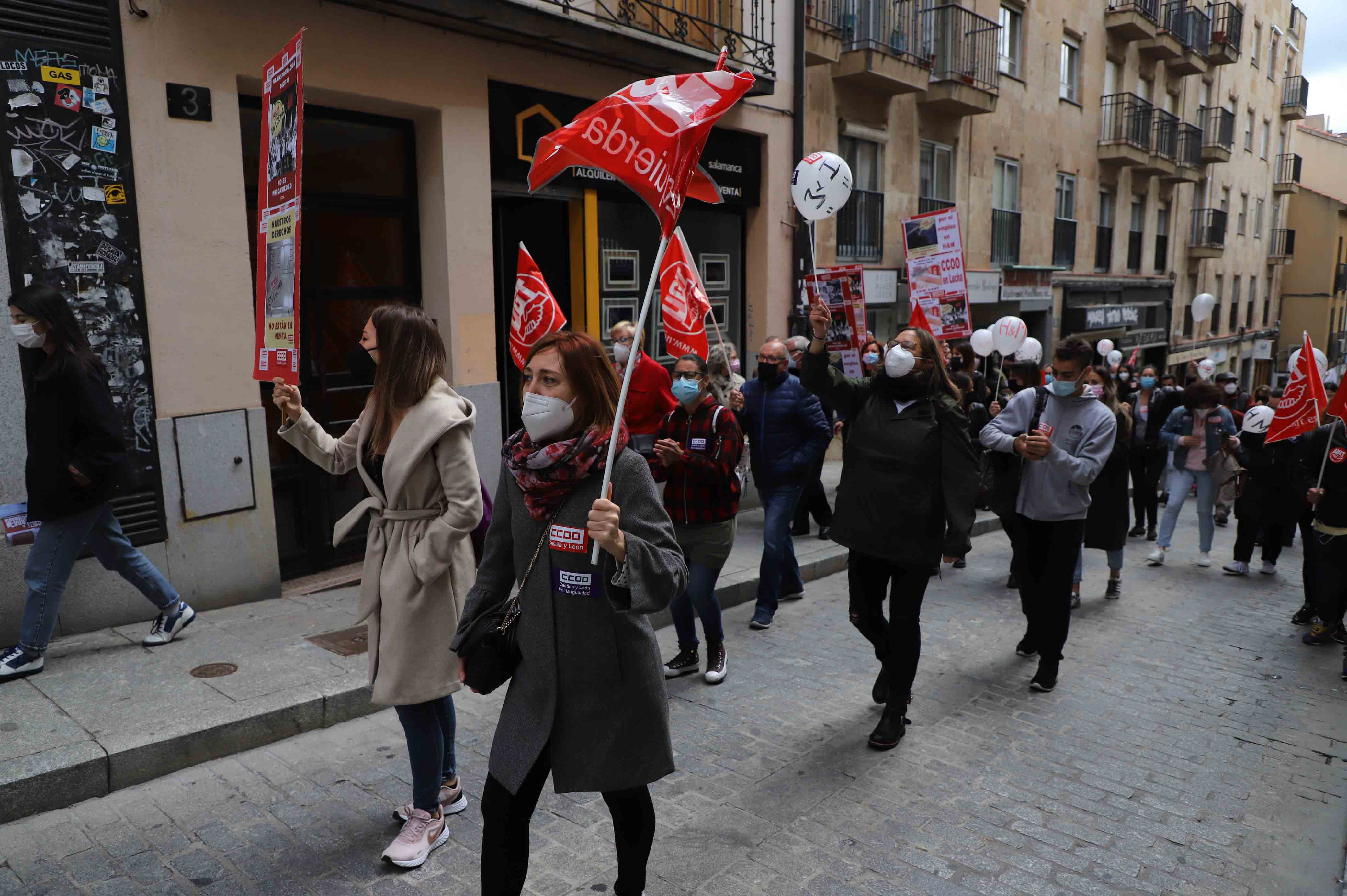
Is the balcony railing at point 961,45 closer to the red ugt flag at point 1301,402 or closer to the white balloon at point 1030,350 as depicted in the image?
the white balloon at point 1030,350

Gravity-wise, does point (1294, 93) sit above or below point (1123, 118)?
above

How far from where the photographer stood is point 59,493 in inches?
198

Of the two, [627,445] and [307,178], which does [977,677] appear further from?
[307,178]

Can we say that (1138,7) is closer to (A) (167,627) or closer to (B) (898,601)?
A: (B) (898,601)

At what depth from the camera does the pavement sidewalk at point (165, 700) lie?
4.13 m

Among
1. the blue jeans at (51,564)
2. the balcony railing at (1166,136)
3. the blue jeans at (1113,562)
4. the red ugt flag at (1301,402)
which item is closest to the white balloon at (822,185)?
the blue jeans at (1113,562)

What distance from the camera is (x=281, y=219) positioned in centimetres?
395

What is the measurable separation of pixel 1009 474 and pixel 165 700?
197 inches

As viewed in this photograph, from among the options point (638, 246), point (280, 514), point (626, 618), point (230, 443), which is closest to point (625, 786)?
point (626, 618)

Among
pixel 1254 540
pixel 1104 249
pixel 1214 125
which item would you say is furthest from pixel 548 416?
pixel 1214 125

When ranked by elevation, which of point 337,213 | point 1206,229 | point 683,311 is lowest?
point 683,311

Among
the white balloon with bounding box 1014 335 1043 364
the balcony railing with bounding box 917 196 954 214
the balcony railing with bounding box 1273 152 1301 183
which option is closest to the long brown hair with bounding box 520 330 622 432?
the white balloon with bounding box 1014 335 1043 364

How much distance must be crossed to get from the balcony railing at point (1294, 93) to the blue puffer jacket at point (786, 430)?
131 feet

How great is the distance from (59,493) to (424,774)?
2.89m
